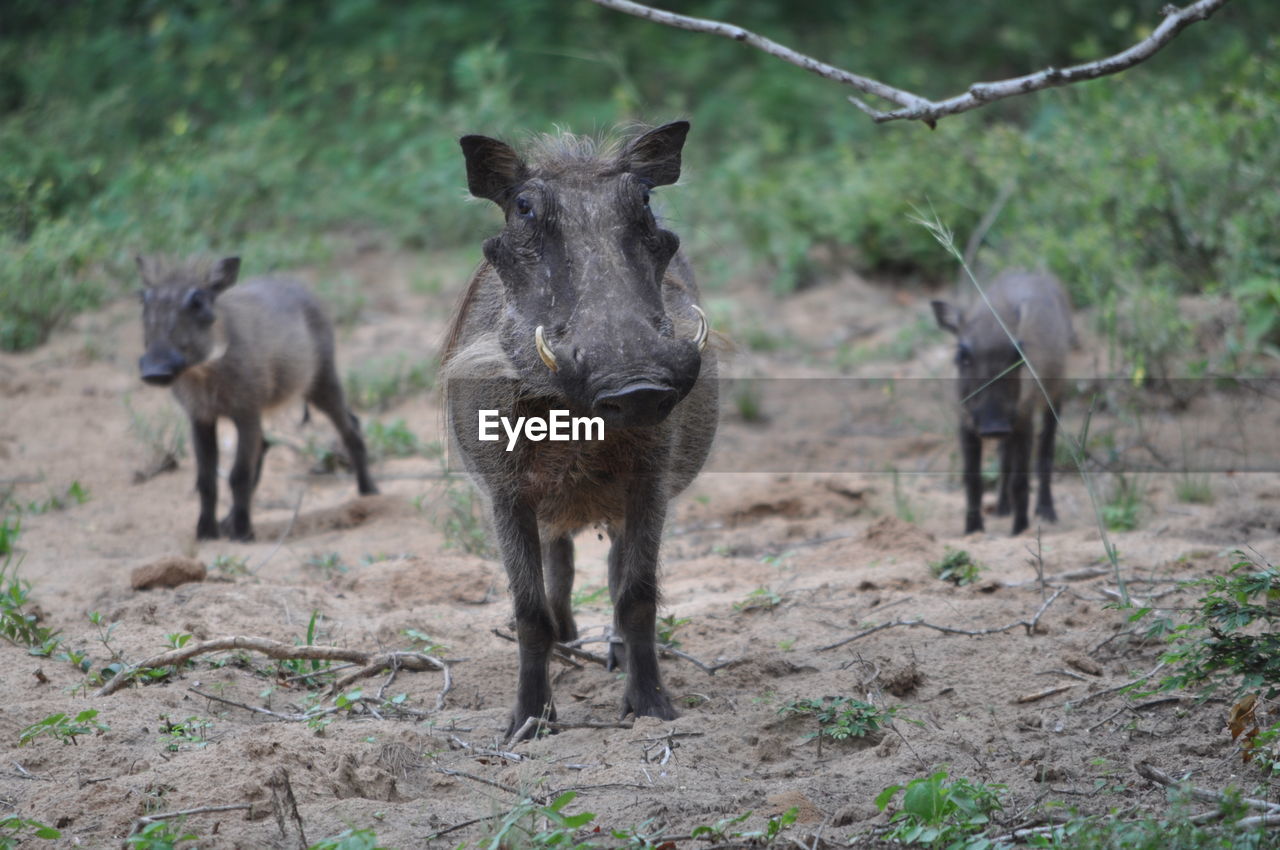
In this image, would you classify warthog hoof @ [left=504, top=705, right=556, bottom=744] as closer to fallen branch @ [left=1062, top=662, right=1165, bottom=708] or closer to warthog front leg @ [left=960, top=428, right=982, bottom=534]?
fallen branch @ [left=1062, top=662, right=1165, bottom=708]

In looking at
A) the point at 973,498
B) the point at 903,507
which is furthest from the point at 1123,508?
the point at 903,507

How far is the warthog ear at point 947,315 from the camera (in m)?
6.76

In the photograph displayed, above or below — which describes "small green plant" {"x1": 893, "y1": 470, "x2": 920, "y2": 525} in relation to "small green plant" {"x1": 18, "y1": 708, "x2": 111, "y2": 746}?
above

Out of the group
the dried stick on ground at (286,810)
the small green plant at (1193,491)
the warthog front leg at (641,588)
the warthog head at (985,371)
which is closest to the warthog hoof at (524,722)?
the warthog front leg at (641,588)

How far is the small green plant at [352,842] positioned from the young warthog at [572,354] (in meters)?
1.12

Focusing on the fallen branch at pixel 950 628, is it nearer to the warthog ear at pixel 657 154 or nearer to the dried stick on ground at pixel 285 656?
the dried stick on ground at pixel 285 656

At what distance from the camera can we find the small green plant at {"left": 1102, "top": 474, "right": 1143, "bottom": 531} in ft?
17.8

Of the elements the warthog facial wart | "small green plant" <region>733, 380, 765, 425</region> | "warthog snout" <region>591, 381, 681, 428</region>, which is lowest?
"small green plant" <region>733, 380, 765, 425</region>

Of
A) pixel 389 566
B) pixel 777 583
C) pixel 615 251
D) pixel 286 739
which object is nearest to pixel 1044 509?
pixel 777 583

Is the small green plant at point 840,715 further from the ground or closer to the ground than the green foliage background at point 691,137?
closer to the ground

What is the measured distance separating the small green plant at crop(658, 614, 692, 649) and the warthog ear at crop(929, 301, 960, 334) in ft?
9.79

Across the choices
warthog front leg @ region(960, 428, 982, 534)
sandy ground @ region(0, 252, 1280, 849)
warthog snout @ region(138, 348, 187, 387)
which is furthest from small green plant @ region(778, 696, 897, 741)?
warthog snout @ region(138, 348, 187, 387)

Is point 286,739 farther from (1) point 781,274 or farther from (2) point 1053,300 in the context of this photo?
(1) point 781,274

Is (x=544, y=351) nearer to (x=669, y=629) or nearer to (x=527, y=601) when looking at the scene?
(x=527, y=601)
